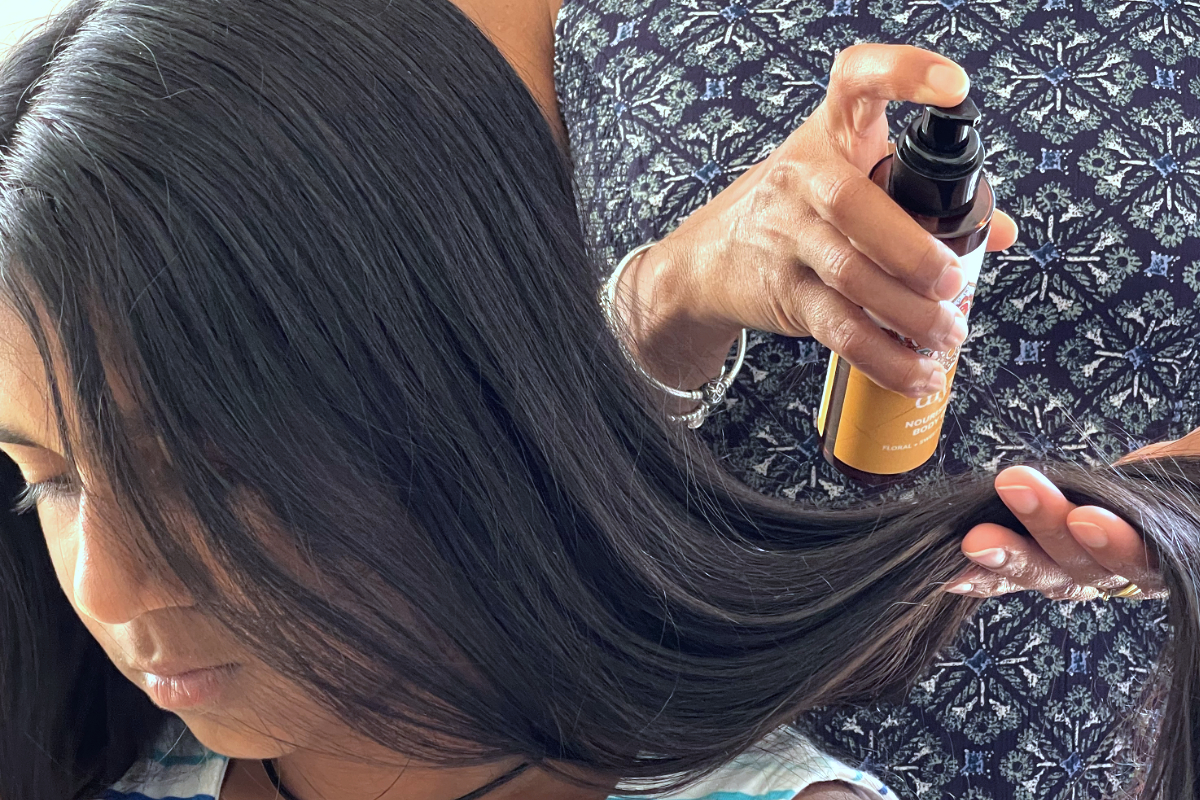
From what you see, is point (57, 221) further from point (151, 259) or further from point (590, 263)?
point (590, 263)

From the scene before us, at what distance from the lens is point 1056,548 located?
0.64 m

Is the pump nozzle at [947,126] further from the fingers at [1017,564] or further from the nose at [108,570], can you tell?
the nose at [108,570]

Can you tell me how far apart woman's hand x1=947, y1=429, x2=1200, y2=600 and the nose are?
505 mm

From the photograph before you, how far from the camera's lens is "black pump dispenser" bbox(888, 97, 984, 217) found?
569 millimetres

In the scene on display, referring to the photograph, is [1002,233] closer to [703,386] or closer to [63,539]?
[703,386]

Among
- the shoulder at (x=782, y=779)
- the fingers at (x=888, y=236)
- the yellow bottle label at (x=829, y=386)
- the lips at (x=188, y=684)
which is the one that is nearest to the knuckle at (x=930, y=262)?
the fingers at (x=888, y=236)

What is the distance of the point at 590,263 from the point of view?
717 millimetres

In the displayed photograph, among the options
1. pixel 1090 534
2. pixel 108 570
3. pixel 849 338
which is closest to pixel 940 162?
pixel 849 338

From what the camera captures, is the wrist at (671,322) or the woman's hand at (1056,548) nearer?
the woman's hand at (1056,548)

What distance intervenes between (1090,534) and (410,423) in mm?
398

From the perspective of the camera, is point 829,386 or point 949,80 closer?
point 949,80

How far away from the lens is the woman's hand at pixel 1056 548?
621 mm

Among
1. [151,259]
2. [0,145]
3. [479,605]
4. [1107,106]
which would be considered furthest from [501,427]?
[1107,106]

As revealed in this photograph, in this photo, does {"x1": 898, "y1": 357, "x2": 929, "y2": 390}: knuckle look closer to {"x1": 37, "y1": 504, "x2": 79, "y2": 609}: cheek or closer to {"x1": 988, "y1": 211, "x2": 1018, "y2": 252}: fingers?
{"x1": 988, "y1": 211, "x2": 1018, "y2": 252}: fingers
